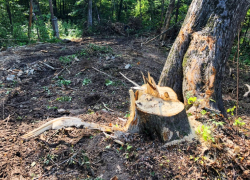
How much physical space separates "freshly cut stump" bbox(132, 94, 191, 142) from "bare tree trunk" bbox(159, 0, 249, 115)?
549mm

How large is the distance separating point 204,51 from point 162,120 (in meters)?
1.74

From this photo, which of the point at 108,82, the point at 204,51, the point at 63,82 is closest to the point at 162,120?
the point at 204,51

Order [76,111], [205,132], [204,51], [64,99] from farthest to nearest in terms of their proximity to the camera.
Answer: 1. [64,99]
2. [76,111]
3. [204,51]
4. [205,132]

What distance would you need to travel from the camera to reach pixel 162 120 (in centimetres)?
222

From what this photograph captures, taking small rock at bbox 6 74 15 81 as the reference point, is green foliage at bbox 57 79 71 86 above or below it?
below

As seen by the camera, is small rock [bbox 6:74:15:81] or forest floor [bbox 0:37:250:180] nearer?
forest floor [bbox 0:37:250:180]

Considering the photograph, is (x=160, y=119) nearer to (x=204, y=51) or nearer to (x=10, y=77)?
(x=204, y=51)

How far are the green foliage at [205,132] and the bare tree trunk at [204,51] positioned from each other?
0.51m

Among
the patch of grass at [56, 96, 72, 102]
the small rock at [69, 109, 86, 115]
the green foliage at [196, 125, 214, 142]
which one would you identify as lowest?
the small rock at [69, 109, 86, 115]

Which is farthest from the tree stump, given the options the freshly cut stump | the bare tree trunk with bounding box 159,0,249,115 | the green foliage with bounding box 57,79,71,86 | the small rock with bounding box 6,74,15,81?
the small rock with bounding box 6,74,15,81

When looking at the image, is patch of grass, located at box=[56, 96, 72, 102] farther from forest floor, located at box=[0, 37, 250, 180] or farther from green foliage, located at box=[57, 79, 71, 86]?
green foliage, located at box=[57, 79, 71, 86]

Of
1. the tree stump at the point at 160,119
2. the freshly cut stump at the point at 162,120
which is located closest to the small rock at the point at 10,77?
the tree stump at the point at 160,119

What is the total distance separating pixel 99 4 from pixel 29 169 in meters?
20.2

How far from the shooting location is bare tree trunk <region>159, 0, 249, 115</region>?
9.48 ft
